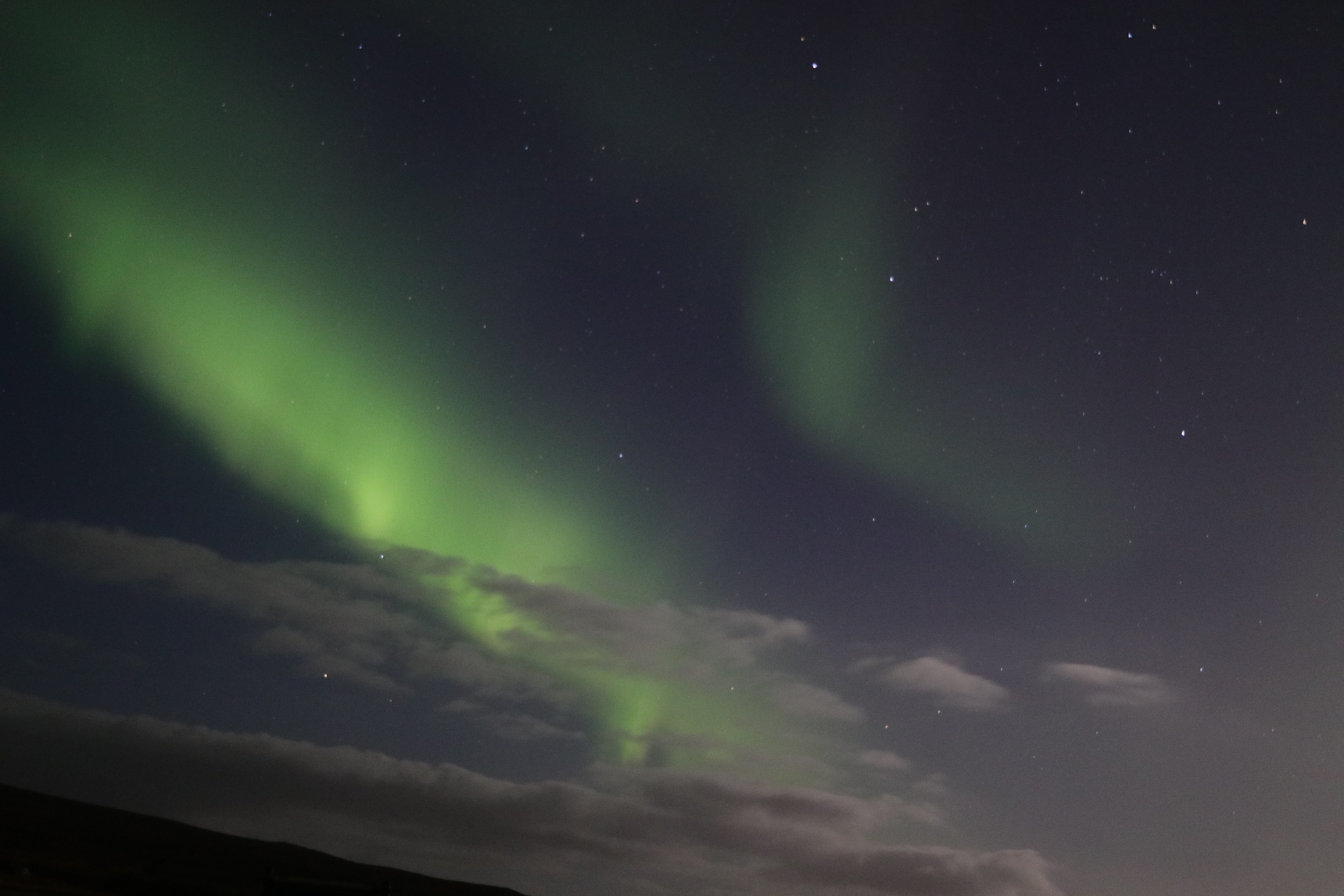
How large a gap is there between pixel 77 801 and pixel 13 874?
97797 mm

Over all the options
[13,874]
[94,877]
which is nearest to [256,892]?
[94,877]

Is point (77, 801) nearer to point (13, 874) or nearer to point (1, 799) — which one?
point (1, 799)

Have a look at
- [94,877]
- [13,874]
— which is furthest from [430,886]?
[13,874]

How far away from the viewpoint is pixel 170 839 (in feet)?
340

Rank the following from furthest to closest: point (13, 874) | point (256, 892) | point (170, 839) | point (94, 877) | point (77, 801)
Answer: point (77, 801), point (170, 839), point (256, 892), point (94, 877), point (13, 874)

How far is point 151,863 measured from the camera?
82250 mm

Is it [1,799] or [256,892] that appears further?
[1,799]

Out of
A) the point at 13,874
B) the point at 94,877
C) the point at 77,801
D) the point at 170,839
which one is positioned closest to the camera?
the point at 13,874

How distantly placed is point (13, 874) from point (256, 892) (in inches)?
1186

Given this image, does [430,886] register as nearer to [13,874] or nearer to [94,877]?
[94,877]

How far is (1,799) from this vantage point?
4186 inches

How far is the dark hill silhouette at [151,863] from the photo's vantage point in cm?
2995

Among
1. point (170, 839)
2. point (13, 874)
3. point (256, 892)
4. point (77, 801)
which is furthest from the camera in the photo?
point (77, 801)

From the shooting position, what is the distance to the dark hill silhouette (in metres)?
30.0
